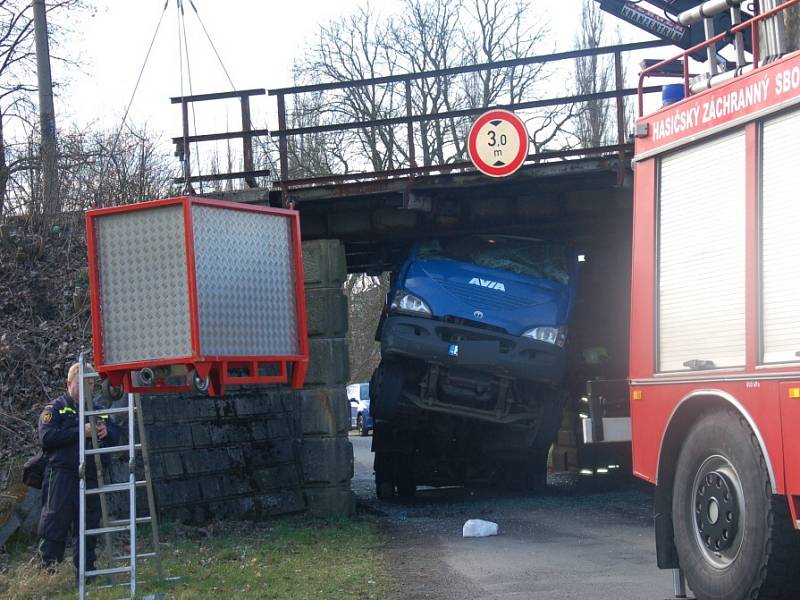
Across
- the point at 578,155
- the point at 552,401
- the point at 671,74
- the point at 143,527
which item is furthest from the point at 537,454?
the point at 671,74

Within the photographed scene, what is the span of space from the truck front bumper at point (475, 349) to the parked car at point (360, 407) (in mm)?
26786

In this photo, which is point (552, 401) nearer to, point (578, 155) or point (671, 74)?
point (578, 155)

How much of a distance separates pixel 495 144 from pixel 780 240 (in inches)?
306

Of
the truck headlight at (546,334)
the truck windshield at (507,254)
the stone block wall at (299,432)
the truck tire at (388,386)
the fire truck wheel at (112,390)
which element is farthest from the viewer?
the truck windshield at (507,254)

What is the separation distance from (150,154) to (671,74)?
10.4 meters

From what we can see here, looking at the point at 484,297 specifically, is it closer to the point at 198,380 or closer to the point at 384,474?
the point at 384,474

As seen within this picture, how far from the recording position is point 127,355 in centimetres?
723

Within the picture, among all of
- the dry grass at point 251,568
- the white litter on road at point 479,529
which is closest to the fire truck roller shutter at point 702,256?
the dry grass at point 251,568

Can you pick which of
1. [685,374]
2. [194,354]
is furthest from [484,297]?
[685,374]

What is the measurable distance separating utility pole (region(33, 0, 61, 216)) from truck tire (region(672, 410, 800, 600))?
1156cm

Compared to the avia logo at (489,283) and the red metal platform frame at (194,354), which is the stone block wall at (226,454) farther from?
the red metal platform frame at (194,354)

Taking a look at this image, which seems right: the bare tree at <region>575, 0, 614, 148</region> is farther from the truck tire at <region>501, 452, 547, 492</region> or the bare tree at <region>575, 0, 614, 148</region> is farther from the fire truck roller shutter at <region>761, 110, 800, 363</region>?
the fire truck roller shutter at <region>761, 110, 800, 363</region>

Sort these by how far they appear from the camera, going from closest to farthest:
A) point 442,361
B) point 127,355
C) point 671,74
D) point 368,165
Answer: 1. point 127,355
2. point 671,74
3. point 442,361
4. point 368,165

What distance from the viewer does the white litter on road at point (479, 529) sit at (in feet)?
37.6
